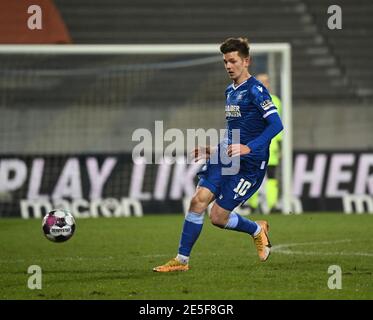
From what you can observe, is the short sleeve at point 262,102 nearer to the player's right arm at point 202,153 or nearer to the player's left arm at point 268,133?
the player's left arm at point 268,133

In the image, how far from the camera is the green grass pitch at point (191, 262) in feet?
21.8

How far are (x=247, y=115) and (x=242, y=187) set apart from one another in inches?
23.7

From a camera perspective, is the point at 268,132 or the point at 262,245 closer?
the point at 268,132

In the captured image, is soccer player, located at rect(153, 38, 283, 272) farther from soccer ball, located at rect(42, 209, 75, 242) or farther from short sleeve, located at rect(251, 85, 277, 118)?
soccer ball, located at rect(42, 209, 75, 242)

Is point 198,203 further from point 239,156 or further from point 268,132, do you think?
point 268,132

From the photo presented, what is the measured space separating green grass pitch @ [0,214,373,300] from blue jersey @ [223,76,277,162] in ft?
3.36

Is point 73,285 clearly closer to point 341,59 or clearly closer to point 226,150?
point 226,150

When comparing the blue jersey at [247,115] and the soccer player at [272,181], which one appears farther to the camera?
the soccer player at [272,181]

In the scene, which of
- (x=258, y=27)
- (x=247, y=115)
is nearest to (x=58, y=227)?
(x=247, y=115)

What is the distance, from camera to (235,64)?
7.75 metres

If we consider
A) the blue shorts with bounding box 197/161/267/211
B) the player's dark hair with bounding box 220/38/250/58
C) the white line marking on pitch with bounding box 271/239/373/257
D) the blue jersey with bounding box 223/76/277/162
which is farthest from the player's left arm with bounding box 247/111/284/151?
the white line marking on pitch with bounding box 271/239/373/257

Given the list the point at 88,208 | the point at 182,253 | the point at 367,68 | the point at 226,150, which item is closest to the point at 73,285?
the point at 182,253

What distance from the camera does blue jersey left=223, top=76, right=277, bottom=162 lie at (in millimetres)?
7781

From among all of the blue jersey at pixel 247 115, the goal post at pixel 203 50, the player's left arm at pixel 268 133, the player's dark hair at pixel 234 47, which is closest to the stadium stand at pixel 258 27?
the goal post at pixel 203 50
